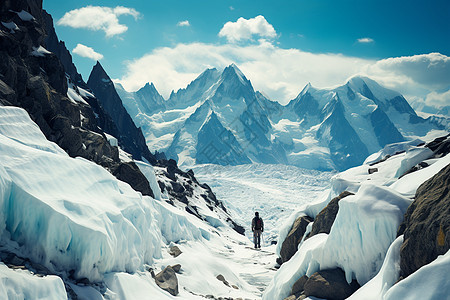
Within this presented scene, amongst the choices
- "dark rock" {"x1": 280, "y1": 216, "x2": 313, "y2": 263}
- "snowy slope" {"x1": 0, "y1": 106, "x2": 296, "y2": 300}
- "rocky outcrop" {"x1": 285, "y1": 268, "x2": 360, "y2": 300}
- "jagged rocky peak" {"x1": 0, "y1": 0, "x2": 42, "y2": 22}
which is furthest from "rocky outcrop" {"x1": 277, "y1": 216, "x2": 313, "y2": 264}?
"jagged rocky peak" {"x1": 0, "y1": 0, "x2": 42, "y2": 22}

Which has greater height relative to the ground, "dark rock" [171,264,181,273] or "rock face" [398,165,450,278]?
"rock face" [398,165,450,278]

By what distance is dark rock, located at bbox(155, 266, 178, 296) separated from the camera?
13257mm

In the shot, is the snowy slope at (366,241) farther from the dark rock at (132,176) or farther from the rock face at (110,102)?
the rock face at (110,102)

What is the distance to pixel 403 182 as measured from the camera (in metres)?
13.4

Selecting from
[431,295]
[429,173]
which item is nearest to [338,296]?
[431,295]

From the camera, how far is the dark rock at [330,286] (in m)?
10.7

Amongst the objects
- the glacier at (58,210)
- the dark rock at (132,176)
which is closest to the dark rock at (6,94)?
the glacier at (58,210)

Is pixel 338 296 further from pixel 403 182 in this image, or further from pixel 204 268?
pixel 204 268

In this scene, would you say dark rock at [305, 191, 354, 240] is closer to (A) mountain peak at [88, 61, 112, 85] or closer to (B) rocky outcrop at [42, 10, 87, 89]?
(B) rocky outcrop at [42, 10, 87, 89]

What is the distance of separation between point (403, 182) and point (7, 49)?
84.8ft

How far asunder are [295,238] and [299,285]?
833 centimetres

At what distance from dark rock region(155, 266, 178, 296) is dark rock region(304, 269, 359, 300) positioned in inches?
198

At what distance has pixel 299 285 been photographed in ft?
41.2

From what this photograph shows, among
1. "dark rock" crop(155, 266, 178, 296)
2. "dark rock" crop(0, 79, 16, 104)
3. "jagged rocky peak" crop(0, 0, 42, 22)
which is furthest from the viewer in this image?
"jagged rocky peak" crop(0, 0, 42, 22)
